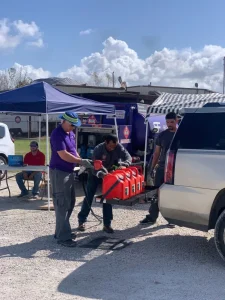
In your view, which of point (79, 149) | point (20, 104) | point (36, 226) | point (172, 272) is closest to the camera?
point (172, 272)

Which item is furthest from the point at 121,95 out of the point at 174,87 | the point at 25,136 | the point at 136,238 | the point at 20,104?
the point at 25,136

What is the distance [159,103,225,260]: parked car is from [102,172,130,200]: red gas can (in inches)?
19.3

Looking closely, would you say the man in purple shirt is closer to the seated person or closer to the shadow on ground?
the shadow on ground

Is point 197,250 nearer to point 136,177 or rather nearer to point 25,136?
point 136,177

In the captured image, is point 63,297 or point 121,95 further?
point 121,95

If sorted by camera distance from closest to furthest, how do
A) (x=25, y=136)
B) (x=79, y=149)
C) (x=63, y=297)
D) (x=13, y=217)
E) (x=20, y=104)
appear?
1. (x=63, y=297)
2. (x=13, y=217)
3. (x=20, y=104)
4. (x=79, y=149)
5. (x=25, y=136)

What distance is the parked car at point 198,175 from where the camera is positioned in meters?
5.03

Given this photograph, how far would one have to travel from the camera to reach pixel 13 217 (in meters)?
7.83

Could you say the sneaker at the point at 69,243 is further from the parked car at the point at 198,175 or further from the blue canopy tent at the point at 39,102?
the blue canopy tent at the point at 39,102

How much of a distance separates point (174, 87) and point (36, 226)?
24.6 meters

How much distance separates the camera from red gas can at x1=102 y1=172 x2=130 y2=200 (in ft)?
18.4

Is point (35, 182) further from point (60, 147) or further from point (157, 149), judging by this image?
point (60, 147)

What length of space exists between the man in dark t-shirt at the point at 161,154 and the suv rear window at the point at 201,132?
5.27 ft

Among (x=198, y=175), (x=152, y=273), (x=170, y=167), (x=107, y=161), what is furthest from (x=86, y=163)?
(x=152, y=273)
